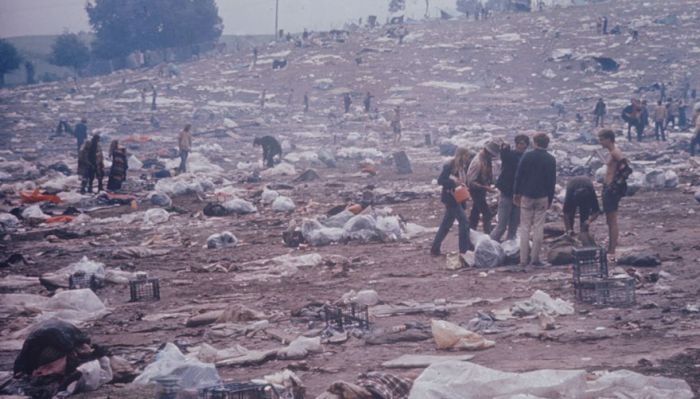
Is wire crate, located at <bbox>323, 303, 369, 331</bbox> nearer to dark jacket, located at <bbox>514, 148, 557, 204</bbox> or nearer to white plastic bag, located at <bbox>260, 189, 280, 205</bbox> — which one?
dark jacket, located at <bbox>514, 148, 557, 204</bbox>

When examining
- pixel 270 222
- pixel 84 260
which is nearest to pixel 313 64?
pixel 270 222

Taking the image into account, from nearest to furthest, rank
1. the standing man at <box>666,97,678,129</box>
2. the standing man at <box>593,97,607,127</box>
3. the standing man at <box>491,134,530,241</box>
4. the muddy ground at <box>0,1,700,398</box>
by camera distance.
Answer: the muddy ground at <box>0,1,700,398</box> < the standing man at <box>491,134,530,241</box> < the standing man at <box>666,97,678,129</box> < the standing man at <box>593,97,607,127</box>

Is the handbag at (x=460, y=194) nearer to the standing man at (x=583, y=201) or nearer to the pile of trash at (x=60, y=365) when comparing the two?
the standing man at (x=583, y=201)

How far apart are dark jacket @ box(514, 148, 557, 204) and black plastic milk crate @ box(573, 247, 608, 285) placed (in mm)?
997

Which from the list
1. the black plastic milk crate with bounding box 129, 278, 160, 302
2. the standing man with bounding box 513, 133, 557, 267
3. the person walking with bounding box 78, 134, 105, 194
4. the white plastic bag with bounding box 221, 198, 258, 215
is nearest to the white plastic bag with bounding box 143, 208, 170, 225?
the white plastic bag with bounding box 221, 198, 258, 215

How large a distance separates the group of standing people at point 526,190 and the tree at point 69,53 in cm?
5843

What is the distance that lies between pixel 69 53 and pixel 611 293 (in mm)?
61736

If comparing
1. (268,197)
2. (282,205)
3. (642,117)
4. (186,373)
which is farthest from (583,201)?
(642,117)

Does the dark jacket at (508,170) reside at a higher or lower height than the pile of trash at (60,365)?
higher

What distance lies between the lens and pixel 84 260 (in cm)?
851

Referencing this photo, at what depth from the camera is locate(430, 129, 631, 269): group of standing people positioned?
25.5ft

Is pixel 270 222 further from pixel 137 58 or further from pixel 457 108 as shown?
pixel 137 58

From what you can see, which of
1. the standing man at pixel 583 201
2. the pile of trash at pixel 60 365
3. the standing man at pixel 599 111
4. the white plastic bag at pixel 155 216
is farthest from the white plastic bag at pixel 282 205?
the standing man at pixel 599 111

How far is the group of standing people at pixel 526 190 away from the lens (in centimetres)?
776
